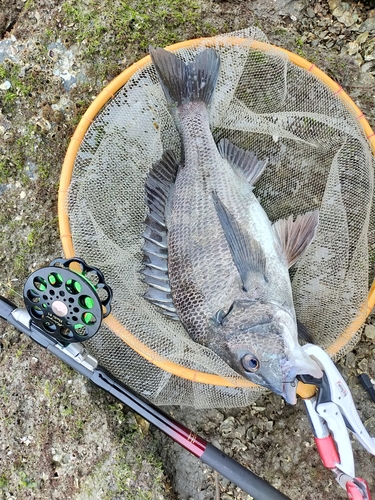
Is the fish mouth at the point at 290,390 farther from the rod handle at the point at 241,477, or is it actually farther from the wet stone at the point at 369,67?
the wet stone at the point at 369,67

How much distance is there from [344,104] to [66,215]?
1.51 metres

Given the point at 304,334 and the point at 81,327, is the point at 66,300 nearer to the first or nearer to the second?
the point at 81,327

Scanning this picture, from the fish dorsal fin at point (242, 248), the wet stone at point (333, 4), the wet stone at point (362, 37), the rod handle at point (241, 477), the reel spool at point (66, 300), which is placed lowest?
the rod handle at point (241, 477)

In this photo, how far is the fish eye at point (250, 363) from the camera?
2.09 metres

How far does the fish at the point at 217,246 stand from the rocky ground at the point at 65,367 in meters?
0.60

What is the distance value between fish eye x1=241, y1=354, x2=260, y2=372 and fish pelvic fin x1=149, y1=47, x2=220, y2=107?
131 cm

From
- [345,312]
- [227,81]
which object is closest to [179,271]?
[345,312]

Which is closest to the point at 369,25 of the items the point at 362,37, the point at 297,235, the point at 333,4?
the point at 362,37

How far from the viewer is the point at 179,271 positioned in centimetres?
234

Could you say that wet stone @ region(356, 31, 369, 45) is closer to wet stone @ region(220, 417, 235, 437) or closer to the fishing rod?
the fishing rod

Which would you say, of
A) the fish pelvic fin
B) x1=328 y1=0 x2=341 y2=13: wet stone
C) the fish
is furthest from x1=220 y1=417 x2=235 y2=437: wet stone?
x1=328 y1=0 x2=341 y2=13: wet stone

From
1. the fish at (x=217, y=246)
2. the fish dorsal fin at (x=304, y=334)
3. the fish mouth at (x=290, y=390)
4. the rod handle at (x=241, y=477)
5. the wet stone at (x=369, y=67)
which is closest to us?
the fish mouth at (x=290, y=390)

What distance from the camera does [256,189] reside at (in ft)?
8.98

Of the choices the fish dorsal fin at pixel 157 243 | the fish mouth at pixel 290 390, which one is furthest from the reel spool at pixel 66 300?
the fish mouth at pixel 290 390
